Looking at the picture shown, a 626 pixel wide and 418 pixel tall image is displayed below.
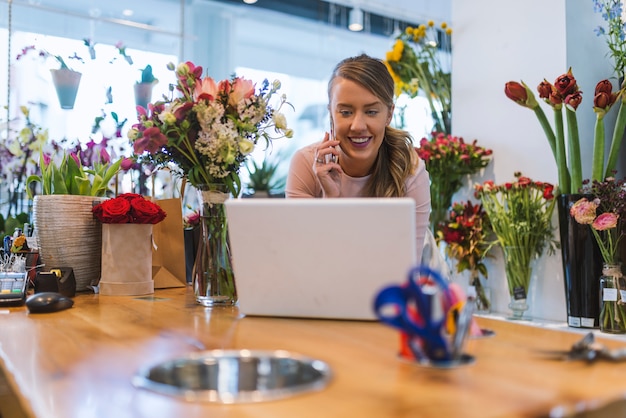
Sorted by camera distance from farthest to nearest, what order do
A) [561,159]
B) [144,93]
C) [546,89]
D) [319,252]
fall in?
[144,93] < [561,159] < [546,89] < [319,252]

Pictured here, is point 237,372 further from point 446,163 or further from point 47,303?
point 446,163

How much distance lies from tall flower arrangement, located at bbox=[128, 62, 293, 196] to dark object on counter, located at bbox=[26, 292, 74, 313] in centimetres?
35

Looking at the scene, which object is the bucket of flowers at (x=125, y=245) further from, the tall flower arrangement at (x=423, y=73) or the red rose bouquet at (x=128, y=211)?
the tall flower arrangement at (x=423, y=73)

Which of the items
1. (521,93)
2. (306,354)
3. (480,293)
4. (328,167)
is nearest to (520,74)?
(521,93)

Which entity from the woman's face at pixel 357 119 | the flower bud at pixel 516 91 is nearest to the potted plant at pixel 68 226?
the woman's face at pixel 357 119

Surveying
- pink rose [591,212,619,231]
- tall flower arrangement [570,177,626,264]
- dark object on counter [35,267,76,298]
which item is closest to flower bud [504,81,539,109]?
tall flower arrangement [570,177,626,264]

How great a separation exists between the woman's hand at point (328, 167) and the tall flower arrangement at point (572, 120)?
0.89 meters

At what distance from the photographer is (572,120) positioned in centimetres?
224

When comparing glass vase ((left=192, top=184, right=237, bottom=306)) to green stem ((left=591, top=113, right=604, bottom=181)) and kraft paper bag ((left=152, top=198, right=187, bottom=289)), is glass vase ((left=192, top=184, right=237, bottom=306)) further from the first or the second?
green stem ((left=591, top=113, right=604, bottom=181))

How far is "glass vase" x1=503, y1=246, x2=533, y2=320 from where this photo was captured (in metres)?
2.46

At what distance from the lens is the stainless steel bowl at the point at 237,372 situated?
2.31 ft

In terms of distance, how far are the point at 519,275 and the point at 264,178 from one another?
2952mm

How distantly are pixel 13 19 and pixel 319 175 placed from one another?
297 cm

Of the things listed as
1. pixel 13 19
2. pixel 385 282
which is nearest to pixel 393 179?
pixel 385 282
